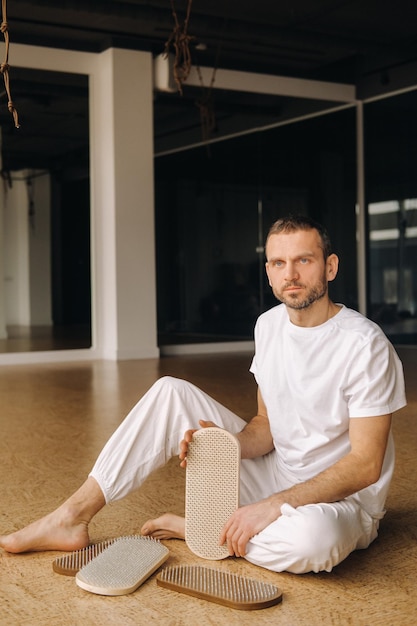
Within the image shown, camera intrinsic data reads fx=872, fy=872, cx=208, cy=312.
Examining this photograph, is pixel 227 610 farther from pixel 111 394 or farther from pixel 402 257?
pixel 402 257

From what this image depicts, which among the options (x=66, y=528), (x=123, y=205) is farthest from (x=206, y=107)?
(x=66, y=528)

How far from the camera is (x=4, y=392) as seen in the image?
6012mm

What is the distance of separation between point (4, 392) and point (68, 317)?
9.11 ft

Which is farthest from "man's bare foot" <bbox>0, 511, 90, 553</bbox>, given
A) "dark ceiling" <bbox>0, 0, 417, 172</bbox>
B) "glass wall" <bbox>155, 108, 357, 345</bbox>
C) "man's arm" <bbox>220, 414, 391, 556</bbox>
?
"glass wall" <bbox>155, 108, 357, 345</bbox>

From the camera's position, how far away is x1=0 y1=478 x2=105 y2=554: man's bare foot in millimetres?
2289

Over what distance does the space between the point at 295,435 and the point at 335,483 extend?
23 centimetres

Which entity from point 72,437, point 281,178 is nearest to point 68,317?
point 281,178

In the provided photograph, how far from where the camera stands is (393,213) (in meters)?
9.91

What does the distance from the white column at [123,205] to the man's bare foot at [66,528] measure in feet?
20.7

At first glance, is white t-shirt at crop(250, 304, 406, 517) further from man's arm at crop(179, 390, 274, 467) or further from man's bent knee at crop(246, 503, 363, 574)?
man's bent knee at crop(246, 503, 363, 574)

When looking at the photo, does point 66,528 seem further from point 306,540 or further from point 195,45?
point 195,45

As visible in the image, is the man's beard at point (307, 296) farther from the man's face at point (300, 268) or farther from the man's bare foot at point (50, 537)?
the man's bare foot at point (50, 537)

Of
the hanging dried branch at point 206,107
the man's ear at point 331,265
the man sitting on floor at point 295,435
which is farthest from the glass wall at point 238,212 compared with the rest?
the man's ear at point 331,265

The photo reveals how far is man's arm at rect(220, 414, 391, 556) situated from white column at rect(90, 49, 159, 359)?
6.59 m
